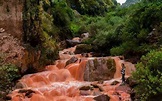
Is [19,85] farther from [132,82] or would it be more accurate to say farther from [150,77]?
[150,77]

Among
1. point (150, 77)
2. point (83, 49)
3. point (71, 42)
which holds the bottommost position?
point (150, 77)

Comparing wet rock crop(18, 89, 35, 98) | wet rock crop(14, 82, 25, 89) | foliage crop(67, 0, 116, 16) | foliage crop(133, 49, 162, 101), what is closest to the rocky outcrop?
wet rock crop(14, 82, 25, 89)

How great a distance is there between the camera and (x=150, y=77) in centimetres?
914

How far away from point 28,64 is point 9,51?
1.68 meters

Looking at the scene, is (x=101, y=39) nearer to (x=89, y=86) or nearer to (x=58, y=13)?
(x=58, y=13)

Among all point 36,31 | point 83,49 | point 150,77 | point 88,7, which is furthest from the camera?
point 88,7

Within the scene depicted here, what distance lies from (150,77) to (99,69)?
222 inches

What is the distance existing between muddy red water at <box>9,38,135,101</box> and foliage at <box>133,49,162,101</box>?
158 centimetres

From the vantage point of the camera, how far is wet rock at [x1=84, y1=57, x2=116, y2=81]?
47.2ft

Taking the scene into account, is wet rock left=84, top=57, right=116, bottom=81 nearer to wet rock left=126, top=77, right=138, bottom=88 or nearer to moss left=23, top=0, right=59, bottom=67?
wet rock left=126, top=77, right=138, bottom=88

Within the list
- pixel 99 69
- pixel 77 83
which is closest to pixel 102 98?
pixel 77 83

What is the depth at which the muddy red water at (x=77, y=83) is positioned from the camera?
1145cm

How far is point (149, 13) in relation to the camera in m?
16.4

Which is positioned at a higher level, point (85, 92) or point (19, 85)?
point (19, 85)
